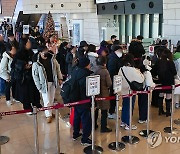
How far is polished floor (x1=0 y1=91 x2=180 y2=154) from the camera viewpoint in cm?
476

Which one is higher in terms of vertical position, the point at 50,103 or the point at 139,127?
the point at 50,103

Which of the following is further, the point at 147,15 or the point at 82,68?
the point at 147,15

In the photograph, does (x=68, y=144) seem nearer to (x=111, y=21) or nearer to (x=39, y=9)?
(x=111, y=21)

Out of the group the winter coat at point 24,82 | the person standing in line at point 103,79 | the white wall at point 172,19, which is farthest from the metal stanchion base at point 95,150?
the white wall at point 172,19

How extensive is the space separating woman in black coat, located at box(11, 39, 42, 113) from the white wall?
239 inches

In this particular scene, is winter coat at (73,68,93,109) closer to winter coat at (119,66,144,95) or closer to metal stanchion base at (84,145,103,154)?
metal stanchion base at (84,145,103,154)

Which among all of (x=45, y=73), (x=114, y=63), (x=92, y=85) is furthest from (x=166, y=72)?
(x=45, y=73)

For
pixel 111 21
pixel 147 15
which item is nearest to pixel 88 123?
pixel 147 15

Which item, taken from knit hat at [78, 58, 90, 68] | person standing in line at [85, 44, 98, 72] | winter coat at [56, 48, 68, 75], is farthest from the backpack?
winter coat at [56, 48, 68, 75]

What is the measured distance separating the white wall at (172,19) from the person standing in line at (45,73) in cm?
592

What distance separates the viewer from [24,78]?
584 centimetres

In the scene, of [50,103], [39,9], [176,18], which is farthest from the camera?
[39,9]

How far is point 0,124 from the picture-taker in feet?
19.5

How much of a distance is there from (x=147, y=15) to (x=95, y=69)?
25.5ft
